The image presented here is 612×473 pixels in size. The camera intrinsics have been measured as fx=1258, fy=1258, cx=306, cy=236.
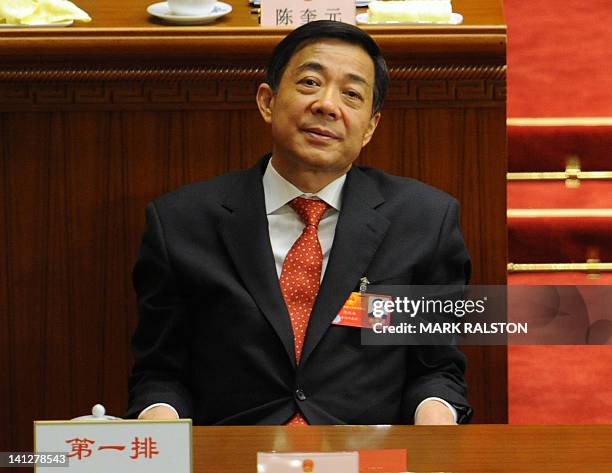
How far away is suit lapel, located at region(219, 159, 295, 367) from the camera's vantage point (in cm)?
187

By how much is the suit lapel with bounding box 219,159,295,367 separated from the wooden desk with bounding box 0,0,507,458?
31 cm

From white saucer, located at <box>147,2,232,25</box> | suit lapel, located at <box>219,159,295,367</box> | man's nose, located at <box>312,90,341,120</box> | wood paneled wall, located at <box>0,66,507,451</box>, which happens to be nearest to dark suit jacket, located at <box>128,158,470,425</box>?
suit lapel, located at <box>219,159,295,367</box>

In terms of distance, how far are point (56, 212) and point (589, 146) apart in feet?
4.40

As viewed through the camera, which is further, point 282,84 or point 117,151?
point 117,151

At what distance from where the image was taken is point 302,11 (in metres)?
2.16

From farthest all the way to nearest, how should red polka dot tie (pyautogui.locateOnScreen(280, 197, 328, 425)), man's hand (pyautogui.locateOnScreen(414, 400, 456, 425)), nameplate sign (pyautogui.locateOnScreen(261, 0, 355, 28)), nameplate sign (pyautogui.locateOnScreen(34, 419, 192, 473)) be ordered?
nameplate sign (pyautogui.locateOnScreen(261, 0, 355, 28)), red polka dot tie (pyautogui.locateOnScreen(280, 197, 328, 425)), man's hand (pyautogui.locateOnScreen(414, 400, 456, 425)), nameplate sign (pyautogui.locateOnScreen(34, 419, 192, 473))

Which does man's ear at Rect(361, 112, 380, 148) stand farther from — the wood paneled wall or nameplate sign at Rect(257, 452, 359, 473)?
nameplate sign at Rect(257, 452, 359, 473)

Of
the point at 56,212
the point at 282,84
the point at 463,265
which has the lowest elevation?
the point at 463,265

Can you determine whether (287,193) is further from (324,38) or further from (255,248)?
(324,38)

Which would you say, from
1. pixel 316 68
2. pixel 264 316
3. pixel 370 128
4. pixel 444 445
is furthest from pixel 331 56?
pixel 444 445

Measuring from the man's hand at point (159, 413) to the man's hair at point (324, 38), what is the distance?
1.72ft

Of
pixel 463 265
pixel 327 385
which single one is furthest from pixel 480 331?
pixel 327 385

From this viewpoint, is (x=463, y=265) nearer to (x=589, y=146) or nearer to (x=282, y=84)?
(x=282, y=84)

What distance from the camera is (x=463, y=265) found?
199 cm
